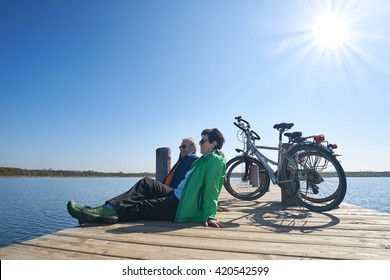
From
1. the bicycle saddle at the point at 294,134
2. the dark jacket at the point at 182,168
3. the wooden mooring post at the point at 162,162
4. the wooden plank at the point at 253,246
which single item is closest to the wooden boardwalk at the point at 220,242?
the wooden plank at the point at 253,246

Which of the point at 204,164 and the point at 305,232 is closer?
the point at 305,232

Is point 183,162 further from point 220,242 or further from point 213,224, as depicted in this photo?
point 220,242

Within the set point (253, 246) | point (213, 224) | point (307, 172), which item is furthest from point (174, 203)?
point (307, 172)

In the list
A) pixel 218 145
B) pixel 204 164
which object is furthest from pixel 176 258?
pixel 218 145

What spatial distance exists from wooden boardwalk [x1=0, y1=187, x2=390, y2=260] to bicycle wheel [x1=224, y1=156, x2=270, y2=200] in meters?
2.06

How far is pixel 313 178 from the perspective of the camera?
3.96 meters

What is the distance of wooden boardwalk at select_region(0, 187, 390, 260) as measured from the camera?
189 centimetres

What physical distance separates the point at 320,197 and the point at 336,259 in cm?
252

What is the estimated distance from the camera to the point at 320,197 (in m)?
4.08

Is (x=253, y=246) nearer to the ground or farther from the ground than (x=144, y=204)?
nearer to the ground

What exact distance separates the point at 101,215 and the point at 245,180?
3669 millimetres

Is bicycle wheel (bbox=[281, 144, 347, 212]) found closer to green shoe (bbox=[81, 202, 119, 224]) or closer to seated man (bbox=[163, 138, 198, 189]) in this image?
seated man (bbox=[163, 138, 198, 189])

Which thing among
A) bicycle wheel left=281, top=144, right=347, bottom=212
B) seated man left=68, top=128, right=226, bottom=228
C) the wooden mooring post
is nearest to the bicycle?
bicycle wheel left=281, top=144, right=347, bottom=212
